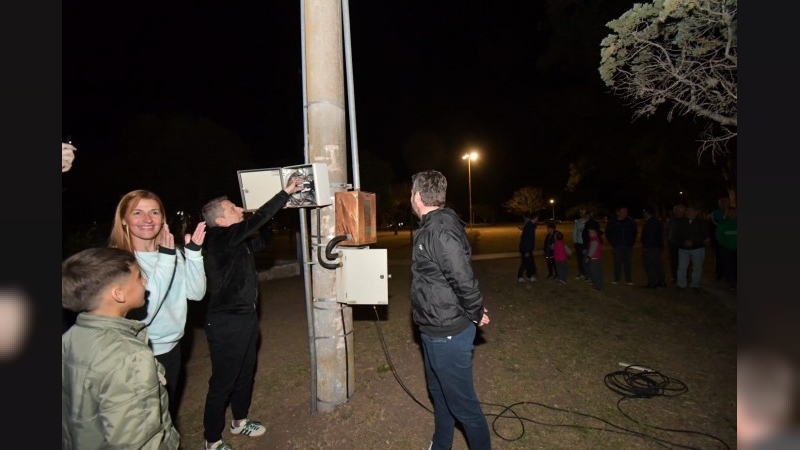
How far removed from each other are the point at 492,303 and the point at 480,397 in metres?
4.85

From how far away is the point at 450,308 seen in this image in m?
2.87

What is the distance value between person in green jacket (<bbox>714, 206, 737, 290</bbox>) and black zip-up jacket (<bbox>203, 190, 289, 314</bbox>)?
10240mm

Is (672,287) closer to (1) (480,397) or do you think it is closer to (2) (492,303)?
(2) (492,303)

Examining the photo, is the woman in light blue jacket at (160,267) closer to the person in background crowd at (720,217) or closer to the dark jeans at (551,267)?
the dark jeans at (551,267)

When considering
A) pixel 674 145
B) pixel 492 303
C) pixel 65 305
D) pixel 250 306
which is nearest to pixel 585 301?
pixel 492 303

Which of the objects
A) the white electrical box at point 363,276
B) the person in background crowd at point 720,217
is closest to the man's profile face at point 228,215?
the white electrical box at point 363,276

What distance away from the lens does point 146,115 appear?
2006 centimetres

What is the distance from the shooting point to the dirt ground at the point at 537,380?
3721mm

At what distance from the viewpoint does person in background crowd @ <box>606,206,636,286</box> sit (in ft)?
33.1

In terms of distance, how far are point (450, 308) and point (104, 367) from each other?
→ 79.0 inches

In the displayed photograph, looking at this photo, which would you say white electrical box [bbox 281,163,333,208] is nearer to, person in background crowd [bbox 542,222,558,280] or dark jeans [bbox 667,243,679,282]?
person in background crowd [bbox 542,222,558,280]

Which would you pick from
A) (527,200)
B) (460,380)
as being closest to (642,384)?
(460,380)

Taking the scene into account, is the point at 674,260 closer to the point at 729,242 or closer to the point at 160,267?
the point at 729,242

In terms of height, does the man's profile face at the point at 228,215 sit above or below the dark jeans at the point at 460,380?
above
